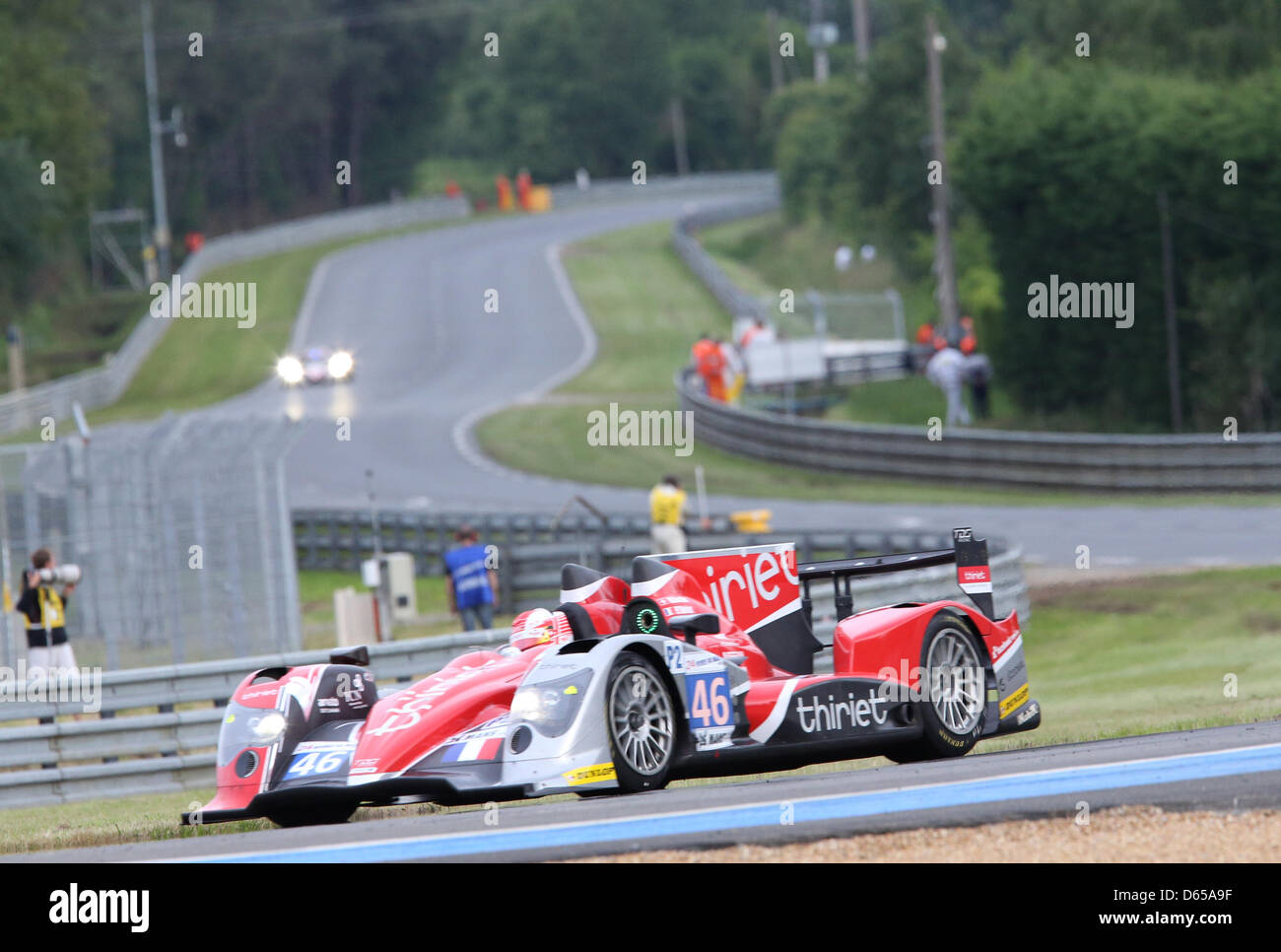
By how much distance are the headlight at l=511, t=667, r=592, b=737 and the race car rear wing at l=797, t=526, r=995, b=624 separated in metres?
2.34

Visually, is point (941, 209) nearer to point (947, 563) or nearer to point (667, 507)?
point (667, 507)

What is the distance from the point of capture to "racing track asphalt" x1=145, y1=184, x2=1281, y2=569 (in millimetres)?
25844

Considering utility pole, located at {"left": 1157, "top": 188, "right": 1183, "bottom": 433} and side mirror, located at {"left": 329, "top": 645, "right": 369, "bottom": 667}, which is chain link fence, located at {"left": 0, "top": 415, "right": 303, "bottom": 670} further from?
utility pole, located at {"left": 1157, "top": 188, "right": 1183, "bottom": 433}

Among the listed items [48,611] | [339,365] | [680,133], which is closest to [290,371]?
[339,365]

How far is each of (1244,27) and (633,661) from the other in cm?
4205

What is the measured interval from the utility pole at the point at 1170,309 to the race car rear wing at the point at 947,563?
21902mm

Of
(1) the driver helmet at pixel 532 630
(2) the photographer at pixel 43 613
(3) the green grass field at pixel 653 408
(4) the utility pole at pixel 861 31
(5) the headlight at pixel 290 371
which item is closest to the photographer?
(1) the driver helmet at pixel 532 630

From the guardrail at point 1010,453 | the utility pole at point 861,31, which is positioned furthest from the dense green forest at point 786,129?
the guardrail at point 1010,453

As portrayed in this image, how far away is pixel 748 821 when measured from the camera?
762cm

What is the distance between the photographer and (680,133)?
371ft

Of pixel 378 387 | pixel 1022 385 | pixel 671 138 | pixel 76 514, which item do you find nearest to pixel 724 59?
pixel 671 138

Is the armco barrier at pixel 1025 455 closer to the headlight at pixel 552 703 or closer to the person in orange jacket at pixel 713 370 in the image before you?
the person in orange jacket at pixel 713 370

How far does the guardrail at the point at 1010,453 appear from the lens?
28.9 metres

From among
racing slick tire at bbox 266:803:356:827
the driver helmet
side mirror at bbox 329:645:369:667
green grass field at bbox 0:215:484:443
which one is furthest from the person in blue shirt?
green grass field at bbox 0:215:484:443
